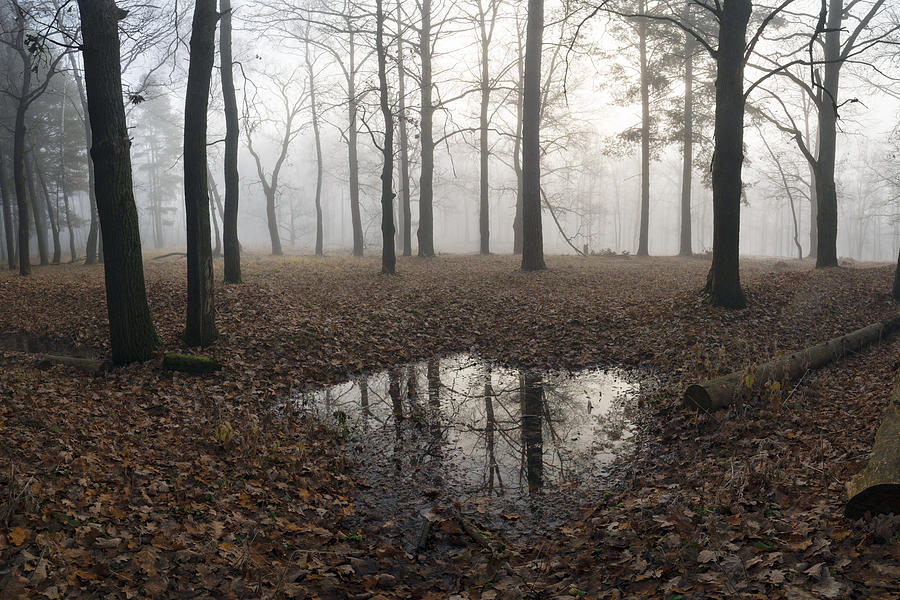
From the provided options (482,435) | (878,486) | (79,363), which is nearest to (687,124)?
(482,435)

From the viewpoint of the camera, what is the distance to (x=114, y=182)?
8.34 m

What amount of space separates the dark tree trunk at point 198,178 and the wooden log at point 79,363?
1332mm

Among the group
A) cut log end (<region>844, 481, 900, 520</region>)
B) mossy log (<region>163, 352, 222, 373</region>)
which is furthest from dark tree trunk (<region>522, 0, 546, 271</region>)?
cut log end (<region>844, 481, 900, 520</region>)

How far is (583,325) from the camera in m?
11.2

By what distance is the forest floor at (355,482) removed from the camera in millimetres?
3555

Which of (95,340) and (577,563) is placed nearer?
(577,563)

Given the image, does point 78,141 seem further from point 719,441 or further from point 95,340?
point 719,441

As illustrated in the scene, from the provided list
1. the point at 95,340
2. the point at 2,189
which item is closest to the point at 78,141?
the point at 2,189

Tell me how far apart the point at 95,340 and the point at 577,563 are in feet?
33.5

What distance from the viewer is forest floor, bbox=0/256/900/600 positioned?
140 inches

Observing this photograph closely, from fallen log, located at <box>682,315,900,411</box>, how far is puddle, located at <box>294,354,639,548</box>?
98cm

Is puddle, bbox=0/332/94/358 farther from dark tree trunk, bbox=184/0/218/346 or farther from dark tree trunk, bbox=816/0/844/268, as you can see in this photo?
dark tree trunk, bbox=816/0/844/268

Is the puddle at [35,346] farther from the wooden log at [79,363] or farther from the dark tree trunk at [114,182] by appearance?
the dark tree trunk at [114,182]

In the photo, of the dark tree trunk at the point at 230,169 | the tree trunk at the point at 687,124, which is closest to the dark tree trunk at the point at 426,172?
the dark tree trunk at the point at 230,169
